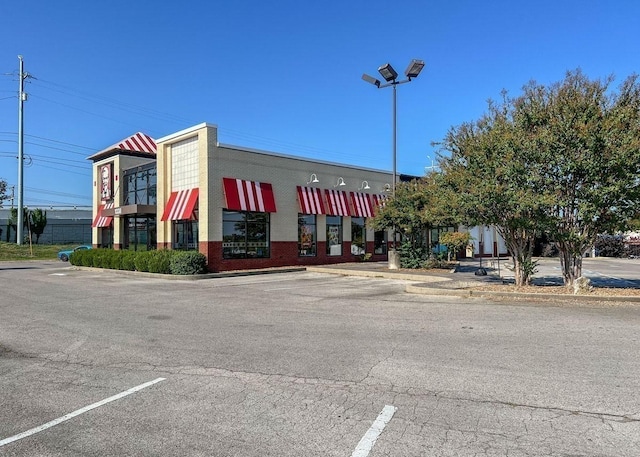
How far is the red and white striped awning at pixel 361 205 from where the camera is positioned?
29.5m

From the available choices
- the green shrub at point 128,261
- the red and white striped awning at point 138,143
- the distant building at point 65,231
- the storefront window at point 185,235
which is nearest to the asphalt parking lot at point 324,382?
the green shrub at point 128,261

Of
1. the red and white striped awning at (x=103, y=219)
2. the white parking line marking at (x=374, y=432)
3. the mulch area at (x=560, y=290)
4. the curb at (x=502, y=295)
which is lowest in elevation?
the white parking line marking at (x=374, y=432)

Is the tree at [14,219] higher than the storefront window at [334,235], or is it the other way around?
the tree at [14,219]

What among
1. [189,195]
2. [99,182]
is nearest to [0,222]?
[99,182]

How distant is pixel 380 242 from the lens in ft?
103

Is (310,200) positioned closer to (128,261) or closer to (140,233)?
Answer: (128,261)

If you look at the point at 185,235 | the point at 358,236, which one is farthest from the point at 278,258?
the point at 358,236

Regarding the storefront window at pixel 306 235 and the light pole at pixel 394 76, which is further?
the storefront window at pixel 306 235

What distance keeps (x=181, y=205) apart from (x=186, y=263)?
4417 mm

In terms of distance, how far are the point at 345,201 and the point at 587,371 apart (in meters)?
23.4

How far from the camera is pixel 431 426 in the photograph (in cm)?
430

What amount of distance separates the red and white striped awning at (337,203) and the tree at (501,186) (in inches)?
503

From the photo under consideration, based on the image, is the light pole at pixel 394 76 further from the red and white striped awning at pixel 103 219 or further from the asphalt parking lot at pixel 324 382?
the red and white striped awning at pixel 103 219

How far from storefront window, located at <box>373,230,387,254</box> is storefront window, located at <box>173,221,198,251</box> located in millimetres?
11701
